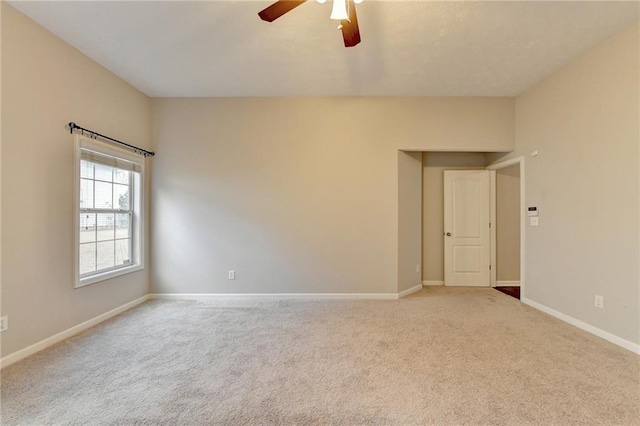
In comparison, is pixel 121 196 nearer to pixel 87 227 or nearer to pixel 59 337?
pixel 87 227

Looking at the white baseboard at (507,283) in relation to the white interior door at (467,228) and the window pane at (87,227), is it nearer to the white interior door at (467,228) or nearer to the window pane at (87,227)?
the white interior door at (467,228)

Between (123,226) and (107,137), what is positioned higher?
(107,137)

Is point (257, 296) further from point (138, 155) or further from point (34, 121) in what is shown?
point (34, 121)

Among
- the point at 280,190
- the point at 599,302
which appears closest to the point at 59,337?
the point at 280,190

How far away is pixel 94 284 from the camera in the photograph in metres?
3.03

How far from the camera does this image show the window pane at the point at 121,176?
3443mm

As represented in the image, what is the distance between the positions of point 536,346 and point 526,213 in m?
1.91

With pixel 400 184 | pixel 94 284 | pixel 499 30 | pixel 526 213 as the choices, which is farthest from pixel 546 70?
pixel 94 284

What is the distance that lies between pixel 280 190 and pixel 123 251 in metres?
2.25

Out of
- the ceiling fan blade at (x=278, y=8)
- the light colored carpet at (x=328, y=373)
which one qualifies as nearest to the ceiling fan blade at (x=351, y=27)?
the ceiling fan blade at (x=278, y=8)

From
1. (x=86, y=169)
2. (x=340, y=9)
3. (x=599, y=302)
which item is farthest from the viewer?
(x=86, y=169)

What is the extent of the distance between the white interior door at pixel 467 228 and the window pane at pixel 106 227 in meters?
4.98

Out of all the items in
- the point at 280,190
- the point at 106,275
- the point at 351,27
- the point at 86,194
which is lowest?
the point at 106,275

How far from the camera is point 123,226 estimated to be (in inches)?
142
